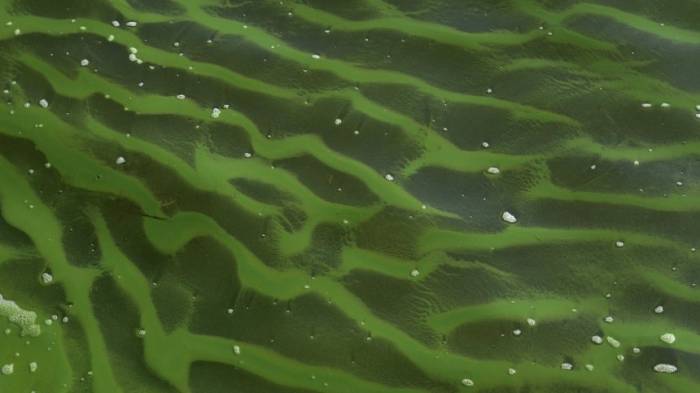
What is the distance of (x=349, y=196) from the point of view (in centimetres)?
221

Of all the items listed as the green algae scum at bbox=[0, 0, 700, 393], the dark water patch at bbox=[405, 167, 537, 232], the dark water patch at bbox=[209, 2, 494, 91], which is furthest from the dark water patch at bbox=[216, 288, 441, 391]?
the dark water patch at bbox=[209, 2, 494, 91]

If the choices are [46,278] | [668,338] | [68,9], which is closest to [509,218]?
[668,338]

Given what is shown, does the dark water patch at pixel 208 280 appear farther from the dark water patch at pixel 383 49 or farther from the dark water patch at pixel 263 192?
the dark water patch at pixel 383 49

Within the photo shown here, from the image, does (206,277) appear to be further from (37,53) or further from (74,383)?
(37,53)

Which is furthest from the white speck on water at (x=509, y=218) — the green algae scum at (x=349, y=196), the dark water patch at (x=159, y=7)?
the dark water patch at (x=159, y=7)

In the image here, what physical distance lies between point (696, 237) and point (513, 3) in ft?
3.26

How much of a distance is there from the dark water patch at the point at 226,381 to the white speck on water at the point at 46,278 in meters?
0.50

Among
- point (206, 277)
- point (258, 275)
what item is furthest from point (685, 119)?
point (206, 277)

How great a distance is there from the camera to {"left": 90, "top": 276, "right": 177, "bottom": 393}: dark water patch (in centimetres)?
199

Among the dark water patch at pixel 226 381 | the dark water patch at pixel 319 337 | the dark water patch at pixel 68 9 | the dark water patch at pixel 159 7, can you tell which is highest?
the dark water patch at pixel 159 7

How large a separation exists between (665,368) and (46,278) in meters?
1.76

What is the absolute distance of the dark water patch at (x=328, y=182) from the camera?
2.21m

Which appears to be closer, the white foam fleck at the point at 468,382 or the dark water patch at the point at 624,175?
the white foam fleck at the point at 468,382

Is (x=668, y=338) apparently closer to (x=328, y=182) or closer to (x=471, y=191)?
(x=471, y=191)
